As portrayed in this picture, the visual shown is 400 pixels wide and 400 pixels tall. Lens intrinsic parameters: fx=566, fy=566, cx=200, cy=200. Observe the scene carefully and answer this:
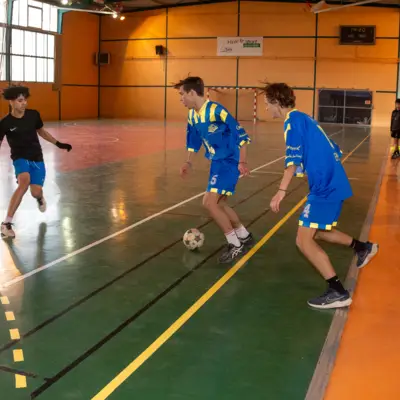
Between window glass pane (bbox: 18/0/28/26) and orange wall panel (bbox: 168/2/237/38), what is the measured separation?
10383 mm

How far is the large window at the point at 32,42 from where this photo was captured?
1304 inches

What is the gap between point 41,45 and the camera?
3534 cm

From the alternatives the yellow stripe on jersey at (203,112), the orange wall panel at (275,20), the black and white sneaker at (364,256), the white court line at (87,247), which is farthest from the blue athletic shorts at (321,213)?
the orange wall panel at (275,20)

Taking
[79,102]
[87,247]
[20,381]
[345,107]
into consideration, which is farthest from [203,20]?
[20,381]

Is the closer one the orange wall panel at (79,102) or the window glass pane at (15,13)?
the window glass pane at (15,13)

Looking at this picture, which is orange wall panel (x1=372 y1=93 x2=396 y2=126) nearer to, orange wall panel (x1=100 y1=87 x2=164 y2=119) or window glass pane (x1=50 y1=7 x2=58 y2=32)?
orange wall panel (x1=100 y1=87 x2=164 y2=119)

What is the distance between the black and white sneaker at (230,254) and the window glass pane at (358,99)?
32.3 meters

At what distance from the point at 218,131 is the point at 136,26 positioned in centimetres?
3747

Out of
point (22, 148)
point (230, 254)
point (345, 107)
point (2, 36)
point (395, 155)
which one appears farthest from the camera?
point (345, 107)

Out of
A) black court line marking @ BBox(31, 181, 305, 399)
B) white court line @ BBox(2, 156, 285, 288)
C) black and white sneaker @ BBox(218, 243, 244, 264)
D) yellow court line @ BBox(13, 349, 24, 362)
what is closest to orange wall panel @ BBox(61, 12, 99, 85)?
white court line @ BBox(2, 156, 285, 288)

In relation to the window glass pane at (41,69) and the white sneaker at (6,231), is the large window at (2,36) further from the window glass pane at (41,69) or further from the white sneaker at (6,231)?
the white sneaker at (6,231)

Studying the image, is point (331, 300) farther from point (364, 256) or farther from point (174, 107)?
point (174, 107)

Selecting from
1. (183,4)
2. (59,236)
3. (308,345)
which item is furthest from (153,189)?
(183,4)

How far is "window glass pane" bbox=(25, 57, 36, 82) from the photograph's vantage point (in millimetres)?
34438
